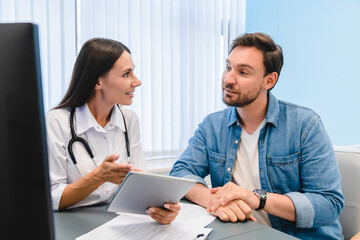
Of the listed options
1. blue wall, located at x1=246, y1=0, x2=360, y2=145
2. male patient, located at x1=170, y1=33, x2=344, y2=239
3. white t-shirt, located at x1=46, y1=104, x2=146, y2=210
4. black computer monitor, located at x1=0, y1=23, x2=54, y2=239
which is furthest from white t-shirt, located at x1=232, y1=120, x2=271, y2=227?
blue wall, located at x1=246, y1=0, x2=360, y2=145

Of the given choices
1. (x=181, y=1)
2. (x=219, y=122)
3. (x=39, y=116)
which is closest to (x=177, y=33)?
(x=181, y=1)

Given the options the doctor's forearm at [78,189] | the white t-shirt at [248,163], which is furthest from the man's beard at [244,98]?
the doctor's forearm at [78,189]

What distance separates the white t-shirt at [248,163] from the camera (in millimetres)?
1400

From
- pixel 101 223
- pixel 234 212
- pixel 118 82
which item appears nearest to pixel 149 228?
pixel 101 223

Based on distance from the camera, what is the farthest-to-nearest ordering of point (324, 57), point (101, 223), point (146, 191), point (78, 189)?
point (324, 57)
point (78, 189)
point (101, 223)
point (146, 191)

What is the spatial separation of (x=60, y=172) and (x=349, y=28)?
7.75ft

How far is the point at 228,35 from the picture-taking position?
2893mm

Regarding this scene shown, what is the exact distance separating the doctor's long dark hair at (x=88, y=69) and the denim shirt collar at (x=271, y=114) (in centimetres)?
65

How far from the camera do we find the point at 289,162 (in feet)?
4.31

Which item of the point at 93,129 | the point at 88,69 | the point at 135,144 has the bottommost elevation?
the point at 135,144

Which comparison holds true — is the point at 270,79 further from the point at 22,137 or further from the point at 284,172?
the point at 22,137

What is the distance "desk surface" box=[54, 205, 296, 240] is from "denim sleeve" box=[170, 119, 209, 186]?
0.43 m

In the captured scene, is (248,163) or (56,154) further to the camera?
(248,163)

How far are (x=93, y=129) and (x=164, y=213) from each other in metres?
0.59
